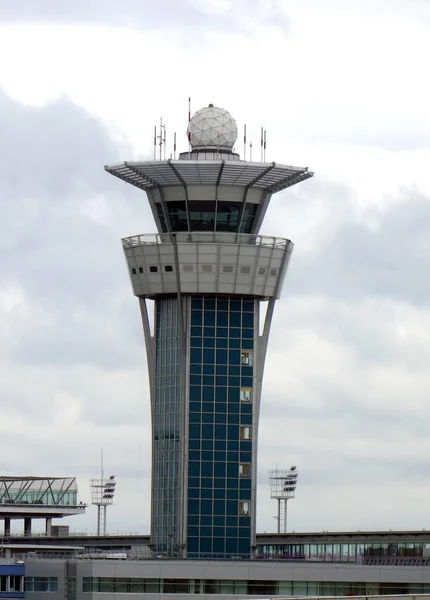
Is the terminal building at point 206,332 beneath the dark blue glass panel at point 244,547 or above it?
above

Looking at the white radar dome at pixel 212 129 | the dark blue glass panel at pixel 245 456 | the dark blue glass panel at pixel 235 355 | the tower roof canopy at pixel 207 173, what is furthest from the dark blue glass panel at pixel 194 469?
the white radar dome at pixel 212 129

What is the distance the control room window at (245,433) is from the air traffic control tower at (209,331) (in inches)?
3.4

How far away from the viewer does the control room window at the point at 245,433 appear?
145 meters

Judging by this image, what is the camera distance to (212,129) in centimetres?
14900

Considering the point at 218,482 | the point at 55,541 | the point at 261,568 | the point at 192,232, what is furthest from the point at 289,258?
the point at 55,541

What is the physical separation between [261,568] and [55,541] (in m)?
72.5

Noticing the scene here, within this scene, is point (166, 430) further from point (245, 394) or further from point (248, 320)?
point (248, 320)

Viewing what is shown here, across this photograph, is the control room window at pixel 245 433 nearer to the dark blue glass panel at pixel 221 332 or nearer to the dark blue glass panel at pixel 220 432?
the dark blue glass panel at pixel 220 432

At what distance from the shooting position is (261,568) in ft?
429

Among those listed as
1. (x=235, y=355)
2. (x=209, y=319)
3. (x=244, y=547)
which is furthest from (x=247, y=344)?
(x=244, y=547)

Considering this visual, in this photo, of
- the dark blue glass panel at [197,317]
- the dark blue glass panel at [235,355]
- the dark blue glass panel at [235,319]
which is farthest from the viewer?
the dark blue glass panel at [235,319]

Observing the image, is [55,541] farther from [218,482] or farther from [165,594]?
[165,594]

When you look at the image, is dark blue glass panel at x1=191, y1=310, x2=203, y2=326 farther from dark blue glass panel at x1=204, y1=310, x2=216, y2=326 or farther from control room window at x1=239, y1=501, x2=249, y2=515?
control room window at x1=239, y1=501, x2=249, y2=515

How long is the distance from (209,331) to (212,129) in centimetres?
1793
